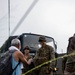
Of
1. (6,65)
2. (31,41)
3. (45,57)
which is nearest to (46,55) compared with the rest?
(45,57)

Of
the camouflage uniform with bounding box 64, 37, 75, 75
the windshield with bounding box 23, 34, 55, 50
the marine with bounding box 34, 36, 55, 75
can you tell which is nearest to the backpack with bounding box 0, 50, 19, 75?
the camouflage uniform with bounding box 64, 37, 75, 75

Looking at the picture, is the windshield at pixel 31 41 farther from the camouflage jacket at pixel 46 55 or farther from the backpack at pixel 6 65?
the backpack at pixel 6 65

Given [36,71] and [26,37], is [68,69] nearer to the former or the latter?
[36,71]

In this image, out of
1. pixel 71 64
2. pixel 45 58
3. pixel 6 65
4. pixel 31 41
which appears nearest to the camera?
pixel 71 64

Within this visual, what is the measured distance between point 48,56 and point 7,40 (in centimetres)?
373

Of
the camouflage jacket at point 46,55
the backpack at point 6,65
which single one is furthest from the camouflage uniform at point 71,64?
the camouflage jacket at point 46,55

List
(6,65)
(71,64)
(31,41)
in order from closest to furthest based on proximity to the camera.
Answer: (71,64) → (6,65) → (31,41)

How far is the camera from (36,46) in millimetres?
11234

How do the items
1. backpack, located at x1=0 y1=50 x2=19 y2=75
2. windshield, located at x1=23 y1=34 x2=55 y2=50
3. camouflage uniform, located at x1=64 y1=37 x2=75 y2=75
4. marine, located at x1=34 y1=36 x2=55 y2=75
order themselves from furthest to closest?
windshield, located at x1=23 y1=34 x2=55 y2=50, marine, located at x1=34 y1=36 x2=55 y2=75, backpack, located at x1=0 y1=50 x2=19 y2=75, camouflage uniform, located at x1=64 y1=37 x2=75 y2=75

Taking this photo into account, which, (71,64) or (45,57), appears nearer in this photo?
(71,64)

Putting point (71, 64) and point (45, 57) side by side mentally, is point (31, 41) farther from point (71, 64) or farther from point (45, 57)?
point (71, 64)

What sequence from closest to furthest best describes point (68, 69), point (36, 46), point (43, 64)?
point (68, 69), point (43, 64), point (36, 46)

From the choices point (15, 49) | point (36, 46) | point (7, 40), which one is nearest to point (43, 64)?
point (15, 49)

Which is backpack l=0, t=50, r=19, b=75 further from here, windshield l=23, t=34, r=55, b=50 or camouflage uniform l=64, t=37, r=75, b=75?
windshield l=23, t=34, r=55, b=50
